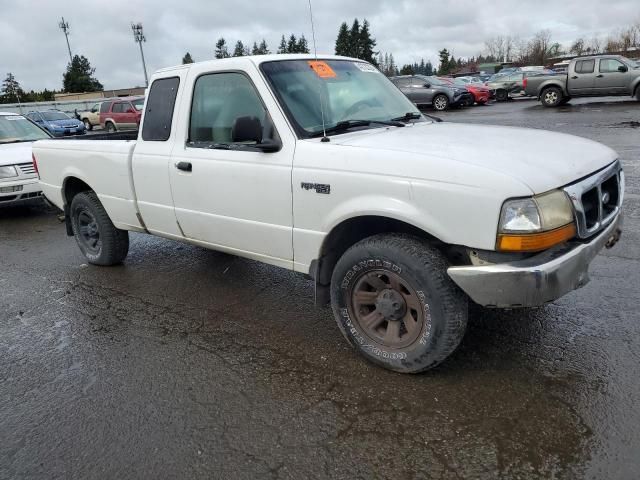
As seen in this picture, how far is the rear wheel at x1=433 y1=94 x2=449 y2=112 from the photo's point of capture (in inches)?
938

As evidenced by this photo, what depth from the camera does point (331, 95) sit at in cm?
379

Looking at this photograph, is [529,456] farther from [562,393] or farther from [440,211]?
[440,211]

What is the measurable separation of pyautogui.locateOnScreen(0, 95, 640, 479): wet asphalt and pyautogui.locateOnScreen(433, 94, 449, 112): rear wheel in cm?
2040

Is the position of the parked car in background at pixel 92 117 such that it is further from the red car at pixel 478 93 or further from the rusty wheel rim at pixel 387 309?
the rusty wheel rim at pixel 387 309

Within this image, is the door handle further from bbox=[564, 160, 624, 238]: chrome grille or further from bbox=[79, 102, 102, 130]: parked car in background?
bbox=[79, 102, 102, 130]: parked car in background

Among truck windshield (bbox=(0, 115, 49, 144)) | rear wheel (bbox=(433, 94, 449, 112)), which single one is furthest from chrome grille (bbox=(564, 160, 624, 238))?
rear wheel (bbox=(433, 94, 449, 112))

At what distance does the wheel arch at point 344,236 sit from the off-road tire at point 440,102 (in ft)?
72.3

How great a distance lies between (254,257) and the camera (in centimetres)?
388

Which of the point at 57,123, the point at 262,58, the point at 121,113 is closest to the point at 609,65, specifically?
the point at 262,58

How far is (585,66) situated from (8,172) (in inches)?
803

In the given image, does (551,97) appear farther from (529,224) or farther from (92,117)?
(92,117)

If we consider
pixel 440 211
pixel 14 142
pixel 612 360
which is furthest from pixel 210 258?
pixel 14 142

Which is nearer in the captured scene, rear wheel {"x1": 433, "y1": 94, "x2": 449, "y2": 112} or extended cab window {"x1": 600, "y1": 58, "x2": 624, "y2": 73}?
extended cab window {"x1": 600, "y1": 58, "x2": 624, "y2": 73}

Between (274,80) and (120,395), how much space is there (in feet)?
7.48
